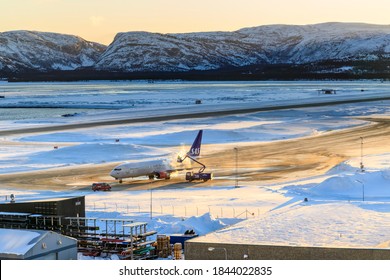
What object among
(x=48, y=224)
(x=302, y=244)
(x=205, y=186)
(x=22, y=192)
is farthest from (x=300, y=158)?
(x=302, y=244)

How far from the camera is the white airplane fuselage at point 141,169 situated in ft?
278

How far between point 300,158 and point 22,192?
38.6 metres

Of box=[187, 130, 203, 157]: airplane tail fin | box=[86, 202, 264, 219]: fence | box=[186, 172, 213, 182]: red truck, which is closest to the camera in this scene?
box=[86, 202, 264, 219]: fence

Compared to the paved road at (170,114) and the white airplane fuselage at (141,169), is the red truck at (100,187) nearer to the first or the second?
the white airplane fuselage at (141,169)

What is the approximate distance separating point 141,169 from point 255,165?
15464 mm

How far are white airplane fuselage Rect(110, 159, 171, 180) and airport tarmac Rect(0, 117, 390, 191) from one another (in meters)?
0.96

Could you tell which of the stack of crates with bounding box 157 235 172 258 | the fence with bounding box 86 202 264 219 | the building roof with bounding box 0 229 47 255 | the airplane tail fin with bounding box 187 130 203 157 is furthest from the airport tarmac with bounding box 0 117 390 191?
the building roof with bounding box 0 229 47 255

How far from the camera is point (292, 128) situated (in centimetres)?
13888

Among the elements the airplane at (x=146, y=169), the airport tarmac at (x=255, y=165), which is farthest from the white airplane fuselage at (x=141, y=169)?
the airport tarmac at (x=255, y=165)

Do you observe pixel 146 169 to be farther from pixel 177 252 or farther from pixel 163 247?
pixel 177 252

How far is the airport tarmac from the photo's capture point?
8250 centimetres

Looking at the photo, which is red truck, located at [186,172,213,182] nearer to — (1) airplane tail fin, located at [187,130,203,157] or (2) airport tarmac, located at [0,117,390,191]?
(2) airport tarmac, located at [0,117,390,191]

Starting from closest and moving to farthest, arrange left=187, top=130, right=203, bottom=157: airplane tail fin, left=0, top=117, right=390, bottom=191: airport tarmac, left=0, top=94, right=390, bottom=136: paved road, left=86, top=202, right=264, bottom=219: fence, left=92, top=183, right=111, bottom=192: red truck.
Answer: left=86, top=202, right=264, bottom=219: fence, left=92, top=183, right=111, bottom=192: red truck, left=0, top=117, right=390, bottom=191: airport tarmac, left=187, top=130, right=203, bottom=157: airplane tail fin, left=0, top=94, right=390, bottom=136: paved road

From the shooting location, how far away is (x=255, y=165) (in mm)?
94062
